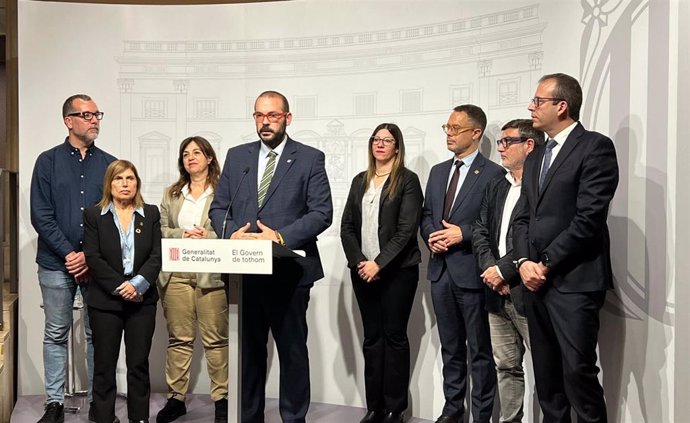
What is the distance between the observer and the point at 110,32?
5.06 metres

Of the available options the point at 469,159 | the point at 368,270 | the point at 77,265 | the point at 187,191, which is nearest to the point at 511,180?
the point at 469,159

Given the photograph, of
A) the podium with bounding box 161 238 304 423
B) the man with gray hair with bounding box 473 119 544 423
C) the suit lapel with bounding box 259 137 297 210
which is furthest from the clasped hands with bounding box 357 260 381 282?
the podium with bounding box 161 238 304 423

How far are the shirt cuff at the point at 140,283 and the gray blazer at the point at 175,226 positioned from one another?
0.49 m

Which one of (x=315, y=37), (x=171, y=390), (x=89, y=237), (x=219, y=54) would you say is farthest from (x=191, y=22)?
(x=171, y=390)

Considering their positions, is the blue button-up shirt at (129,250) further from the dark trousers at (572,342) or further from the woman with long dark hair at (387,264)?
the dark trousers at (572,342)

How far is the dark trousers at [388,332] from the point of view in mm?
4090

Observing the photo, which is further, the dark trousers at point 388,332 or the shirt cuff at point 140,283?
the dark trousers at point 388,332

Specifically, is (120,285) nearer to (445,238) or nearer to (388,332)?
(388,332)

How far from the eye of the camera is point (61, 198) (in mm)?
4211

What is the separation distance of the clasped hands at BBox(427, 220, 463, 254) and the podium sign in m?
1.30

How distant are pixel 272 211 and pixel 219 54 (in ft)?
6.04

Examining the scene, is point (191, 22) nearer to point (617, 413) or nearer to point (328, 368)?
point (328, 368)

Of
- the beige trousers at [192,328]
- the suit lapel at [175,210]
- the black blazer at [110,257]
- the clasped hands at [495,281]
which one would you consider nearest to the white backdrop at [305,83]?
the beige trousers at [192,328]

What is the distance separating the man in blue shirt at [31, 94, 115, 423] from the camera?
13.6 feet
